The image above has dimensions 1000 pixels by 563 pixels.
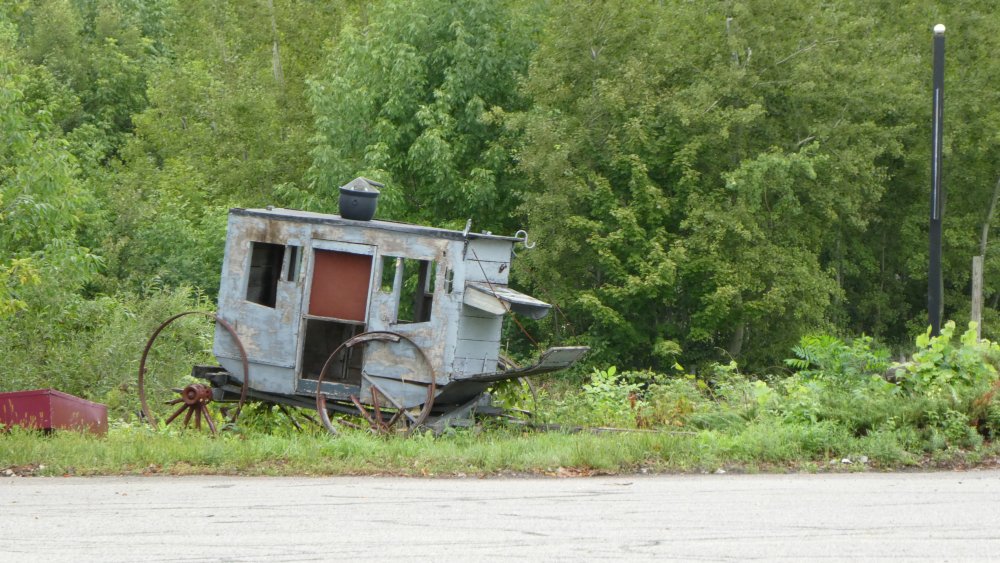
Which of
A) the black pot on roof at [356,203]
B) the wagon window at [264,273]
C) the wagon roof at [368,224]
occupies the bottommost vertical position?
the wagon window at [264,273]

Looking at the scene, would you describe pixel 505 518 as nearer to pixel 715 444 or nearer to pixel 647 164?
pixel 715 444

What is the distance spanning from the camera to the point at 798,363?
12.2m

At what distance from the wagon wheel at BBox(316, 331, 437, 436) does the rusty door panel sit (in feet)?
1.27

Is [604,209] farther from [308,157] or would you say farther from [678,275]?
[308,157]

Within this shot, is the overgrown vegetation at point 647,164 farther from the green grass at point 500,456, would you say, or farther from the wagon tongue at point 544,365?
the green grass at point 500,456

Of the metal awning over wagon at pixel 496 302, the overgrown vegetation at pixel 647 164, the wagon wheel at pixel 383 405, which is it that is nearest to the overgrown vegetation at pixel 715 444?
the wagon wheel at pixel 383 405

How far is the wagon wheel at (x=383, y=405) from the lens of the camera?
11969mm

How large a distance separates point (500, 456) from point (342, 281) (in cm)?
317

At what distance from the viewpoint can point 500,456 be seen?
10.1m

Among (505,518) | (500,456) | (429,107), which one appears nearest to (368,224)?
(500,456)

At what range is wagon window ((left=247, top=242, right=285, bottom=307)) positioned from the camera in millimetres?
13078

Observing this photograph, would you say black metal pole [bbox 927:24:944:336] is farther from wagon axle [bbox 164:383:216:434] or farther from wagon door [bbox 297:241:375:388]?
wagon axle [bbox 164:383:216:434]

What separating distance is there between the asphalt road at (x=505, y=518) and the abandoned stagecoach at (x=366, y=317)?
2.62 meters

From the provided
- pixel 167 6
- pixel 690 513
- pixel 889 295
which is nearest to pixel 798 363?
pixel 690 513
